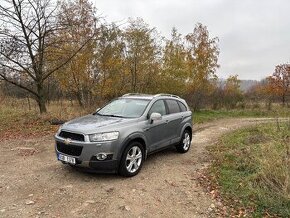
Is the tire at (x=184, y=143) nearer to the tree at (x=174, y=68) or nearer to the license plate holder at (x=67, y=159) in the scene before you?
the license plate holder at (x=67, y=159)

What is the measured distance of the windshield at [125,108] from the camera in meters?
7.33

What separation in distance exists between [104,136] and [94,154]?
410 mm

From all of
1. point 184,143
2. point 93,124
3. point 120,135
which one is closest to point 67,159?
point 93,124

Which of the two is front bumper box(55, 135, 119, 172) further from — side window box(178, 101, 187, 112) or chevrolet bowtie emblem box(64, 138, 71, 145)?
side window box(178, 101, 187, 112)

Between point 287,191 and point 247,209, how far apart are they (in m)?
0.91

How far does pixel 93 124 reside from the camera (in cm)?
650

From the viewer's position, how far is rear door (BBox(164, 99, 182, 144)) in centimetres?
820

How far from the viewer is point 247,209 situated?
5434 millimetres

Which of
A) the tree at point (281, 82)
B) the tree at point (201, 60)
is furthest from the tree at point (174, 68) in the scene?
the tree at point (281, 82)

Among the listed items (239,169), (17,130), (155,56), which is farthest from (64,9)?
(239,169)

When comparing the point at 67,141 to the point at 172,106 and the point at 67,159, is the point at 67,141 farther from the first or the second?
the point at 172,106

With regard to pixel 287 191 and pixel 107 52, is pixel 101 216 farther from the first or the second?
pixel 107 52

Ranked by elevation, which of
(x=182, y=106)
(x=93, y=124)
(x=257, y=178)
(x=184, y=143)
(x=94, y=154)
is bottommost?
(x=257, y=178)

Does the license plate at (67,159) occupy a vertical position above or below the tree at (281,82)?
below
